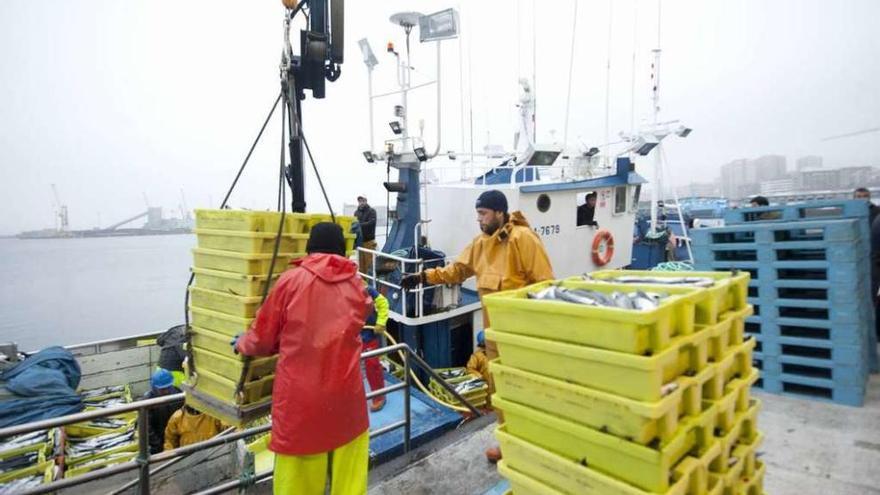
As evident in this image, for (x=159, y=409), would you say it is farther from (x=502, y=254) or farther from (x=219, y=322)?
(x=502, y=254)

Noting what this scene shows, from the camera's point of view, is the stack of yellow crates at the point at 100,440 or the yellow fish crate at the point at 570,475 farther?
the stack of yellow crates at the point at 100,440

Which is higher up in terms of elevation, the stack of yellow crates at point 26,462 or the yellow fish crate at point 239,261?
the yellow fish crate at point 239,261

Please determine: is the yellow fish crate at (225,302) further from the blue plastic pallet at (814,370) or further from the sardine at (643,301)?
the blue plastic pallet at (814,370)

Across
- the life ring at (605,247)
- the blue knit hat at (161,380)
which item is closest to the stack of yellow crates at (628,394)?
the blue knit hat at (161,380)

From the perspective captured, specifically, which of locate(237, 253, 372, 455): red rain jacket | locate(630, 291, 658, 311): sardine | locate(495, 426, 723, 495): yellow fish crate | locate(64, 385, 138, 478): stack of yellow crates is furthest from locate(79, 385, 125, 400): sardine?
locate(630, 291, 658, 311): sardine

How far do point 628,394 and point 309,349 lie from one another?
1492 millimetres

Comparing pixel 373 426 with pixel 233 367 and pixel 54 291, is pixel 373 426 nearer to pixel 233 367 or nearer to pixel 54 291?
pixel 233 367

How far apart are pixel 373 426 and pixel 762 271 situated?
4627 millimetres

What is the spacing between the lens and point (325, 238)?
2441 mm

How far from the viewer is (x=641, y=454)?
162 centimetres

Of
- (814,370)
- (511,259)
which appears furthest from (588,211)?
(511,259)

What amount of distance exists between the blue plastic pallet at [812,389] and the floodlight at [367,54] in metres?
7.95

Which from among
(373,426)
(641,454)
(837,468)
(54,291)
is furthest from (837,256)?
(54,291)

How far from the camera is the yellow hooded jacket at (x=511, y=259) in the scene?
3281 millimetres
